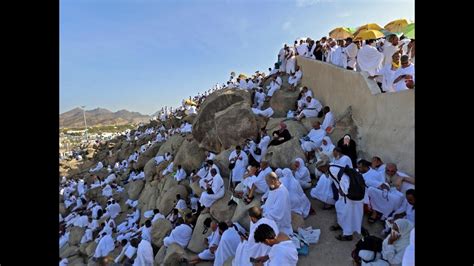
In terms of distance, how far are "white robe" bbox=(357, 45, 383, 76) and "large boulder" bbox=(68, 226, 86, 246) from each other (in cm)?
1217

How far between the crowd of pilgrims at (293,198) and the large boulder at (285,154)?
22 cm

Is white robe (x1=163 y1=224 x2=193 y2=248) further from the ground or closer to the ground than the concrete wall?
closer to the ground

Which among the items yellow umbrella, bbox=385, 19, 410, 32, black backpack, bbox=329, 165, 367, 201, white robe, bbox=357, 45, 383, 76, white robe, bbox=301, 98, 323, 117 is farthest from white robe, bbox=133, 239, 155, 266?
yellow umbrella, bbox=385, 19, 410, 32

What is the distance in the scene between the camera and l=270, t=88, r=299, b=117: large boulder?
12.8 metres

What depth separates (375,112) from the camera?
771cm

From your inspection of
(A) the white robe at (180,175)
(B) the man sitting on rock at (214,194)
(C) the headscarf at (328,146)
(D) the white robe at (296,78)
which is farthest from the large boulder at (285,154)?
(D) the white robe at (296,78)

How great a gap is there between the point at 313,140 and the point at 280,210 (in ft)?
12.4

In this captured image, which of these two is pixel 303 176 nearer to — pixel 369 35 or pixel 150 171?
pixel 369 35

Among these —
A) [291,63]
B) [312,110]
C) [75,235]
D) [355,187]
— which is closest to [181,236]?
[355,187]

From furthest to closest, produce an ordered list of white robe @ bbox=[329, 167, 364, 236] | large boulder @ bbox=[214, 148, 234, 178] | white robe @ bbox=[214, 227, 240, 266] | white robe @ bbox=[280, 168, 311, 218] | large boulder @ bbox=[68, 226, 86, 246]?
large boulder @ bbox=[68, 226, 86, 246] < large boulder @ bbox=[214, 148, 234, 178] < white robe @ bbox=[280, 168, 311, 218] < white robe @ bbox=[214, 227, 240, 266] < white robe @ bbox=[329, 167, 364, 236]

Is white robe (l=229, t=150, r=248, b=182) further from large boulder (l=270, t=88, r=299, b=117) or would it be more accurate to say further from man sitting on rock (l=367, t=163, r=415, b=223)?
man sitting on rock (l=367, t=163, r=415, b=223)

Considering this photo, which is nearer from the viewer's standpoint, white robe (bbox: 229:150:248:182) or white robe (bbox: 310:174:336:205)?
white robe (bbox: 310:174:336:205)
